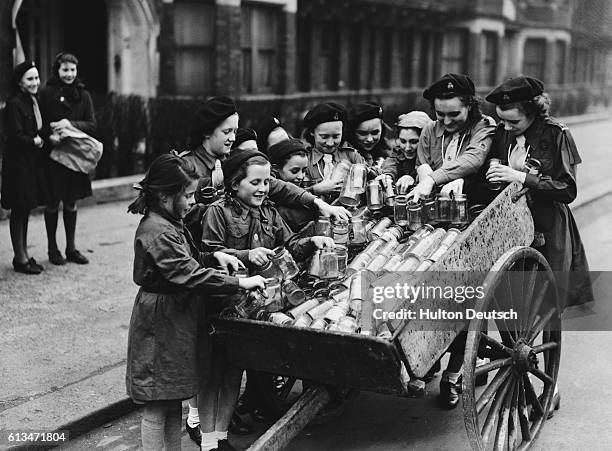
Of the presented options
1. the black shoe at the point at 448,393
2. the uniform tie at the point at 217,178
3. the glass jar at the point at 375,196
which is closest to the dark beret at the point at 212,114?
the uniform tie at the point at 217,178

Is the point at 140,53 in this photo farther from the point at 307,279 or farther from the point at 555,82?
the point at 555,82

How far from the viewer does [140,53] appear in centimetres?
1436

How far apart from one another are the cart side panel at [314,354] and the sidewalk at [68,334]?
1.46m

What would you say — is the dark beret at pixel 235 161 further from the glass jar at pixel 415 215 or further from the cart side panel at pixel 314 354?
the glass jar at pixel 415 215

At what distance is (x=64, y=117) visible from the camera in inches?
314

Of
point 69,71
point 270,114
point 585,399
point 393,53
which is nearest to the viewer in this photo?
point 585,399

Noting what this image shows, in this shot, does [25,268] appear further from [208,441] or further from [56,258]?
[208,441]

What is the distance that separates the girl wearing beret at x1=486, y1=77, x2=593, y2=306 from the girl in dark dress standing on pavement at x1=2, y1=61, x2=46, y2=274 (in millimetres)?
4280

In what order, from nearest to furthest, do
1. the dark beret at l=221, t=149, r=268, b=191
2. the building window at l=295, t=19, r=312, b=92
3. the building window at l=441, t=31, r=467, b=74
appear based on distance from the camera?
the dark beret at l=221, t=149, r=268, b=191 < the building window at l=295, t=19, r=312, b=92 < the building window at l=441, t=31, r=467, b=74

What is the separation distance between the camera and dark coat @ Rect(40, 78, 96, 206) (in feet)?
25.9

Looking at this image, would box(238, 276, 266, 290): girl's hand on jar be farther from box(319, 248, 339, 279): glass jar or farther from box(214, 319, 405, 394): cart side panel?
box(319, 248, 339, 279): glass jar

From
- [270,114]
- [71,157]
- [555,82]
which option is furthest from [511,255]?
[555,82]

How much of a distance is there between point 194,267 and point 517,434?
2.12 metres

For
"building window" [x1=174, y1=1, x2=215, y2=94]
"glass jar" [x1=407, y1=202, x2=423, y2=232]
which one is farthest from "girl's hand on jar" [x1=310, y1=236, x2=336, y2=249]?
"building window" [x1=174, y1=1, x2=215, y2=94]
